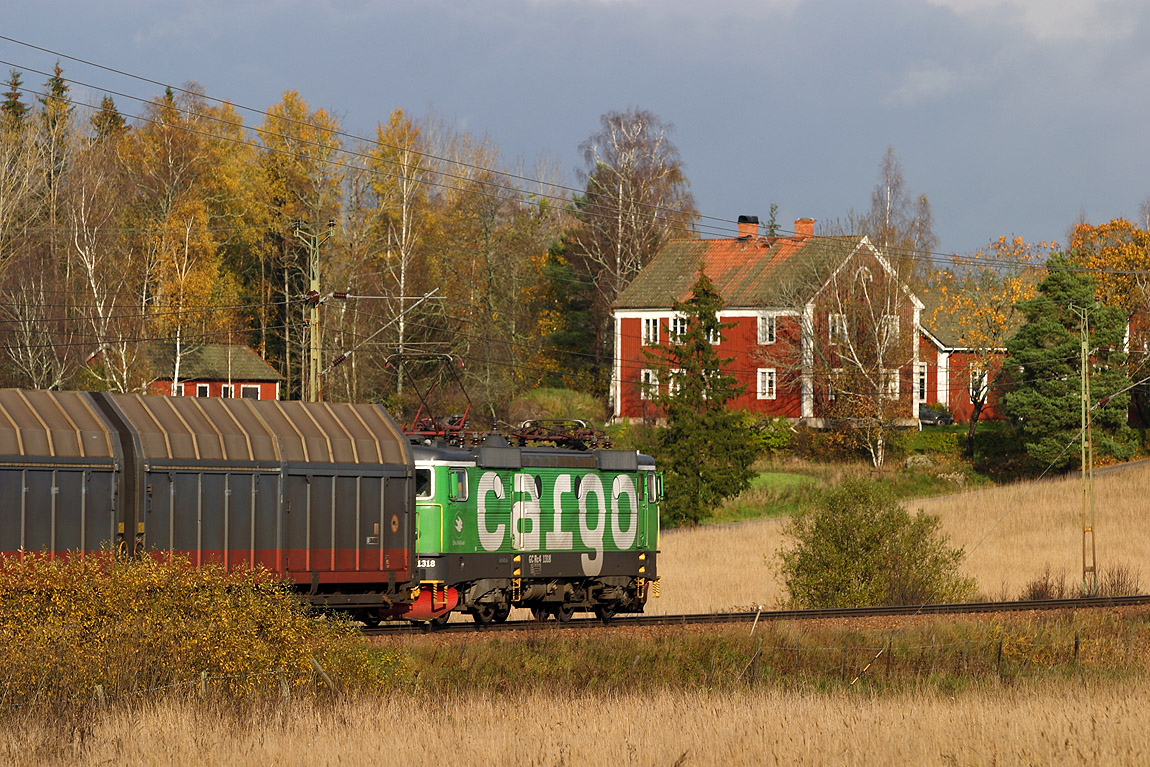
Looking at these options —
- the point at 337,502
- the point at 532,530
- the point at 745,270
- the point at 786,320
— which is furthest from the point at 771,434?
the point at 337,502

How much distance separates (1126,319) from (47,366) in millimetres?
48393

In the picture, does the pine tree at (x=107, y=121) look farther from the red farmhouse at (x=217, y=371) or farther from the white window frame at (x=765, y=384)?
the white window frame at (x=765, y=384)

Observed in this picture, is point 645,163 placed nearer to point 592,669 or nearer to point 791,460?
point 791,460

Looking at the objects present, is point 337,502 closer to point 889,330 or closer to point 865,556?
point 865,556

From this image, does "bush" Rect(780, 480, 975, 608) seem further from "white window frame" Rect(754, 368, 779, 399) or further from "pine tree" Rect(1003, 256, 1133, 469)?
"white window frame" Rect(754, 368, 779, 399)

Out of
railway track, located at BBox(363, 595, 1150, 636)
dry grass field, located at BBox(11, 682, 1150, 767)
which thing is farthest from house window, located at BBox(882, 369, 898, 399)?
dry grass field, located at BBox(11, 682, 1150, 767)

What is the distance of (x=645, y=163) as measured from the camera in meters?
80.8

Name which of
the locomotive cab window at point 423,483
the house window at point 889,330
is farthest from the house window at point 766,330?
the locomotive cab window at point 423,483

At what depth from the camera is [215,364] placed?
71.5 metres

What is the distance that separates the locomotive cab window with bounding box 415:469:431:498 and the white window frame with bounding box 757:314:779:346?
156 feet

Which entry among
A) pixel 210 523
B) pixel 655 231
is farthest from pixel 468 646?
pixel 655 231

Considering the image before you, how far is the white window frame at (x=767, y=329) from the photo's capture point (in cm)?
6894

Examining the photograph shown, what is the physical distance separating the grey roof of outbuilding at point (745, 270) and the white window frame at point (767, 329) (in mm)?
731

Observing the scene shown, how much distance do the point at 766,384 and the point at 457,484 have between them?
47.3 meters
